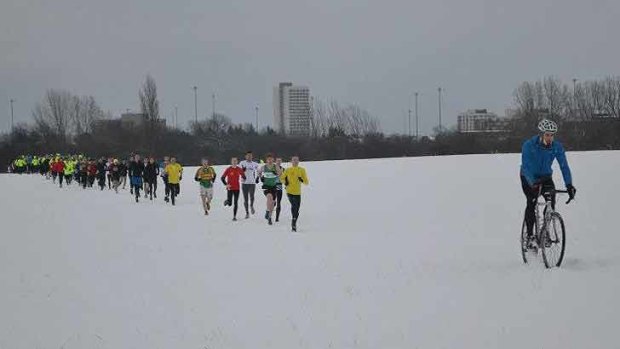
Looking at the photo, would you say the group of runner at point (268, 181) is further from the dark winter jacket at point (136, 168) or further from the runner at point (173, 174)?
the dark winter jacket at point (136, 168)

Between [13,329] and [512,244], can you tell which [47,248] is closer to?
[13,329]

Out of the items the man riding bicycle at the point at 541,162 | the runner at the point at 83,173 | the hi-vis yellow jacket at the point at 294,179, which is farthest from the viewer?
the runner at the point at 83,173

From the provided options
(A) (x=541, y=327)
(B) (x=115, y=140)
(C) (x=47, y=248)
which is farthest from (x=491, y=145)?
(A) (x=541, y=327)

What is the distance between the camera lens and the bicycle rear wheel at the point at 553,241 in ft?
29.7

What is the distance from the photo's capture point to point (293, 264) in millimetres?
11180

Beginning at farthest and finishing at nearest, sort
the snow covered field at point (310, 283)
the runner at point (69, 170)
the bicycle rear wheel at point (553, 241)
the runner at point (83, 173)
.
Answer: the runner at point (69, 170), the runner at point (83, 173), the bicycle rear wheel at point (553, 241), the snow covered field at point (310, 283)

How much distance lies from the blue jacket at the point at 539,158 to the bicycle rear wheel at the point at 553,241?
631 mm

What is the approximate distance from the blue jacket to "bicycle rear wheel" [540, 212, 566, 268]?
63 centimetres

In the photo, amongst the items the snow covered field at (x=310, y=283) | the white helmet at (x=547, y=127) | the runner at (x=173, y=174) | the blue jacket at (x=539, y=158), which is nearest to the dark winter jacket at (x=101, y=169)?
the runner at (x=173, y=174)

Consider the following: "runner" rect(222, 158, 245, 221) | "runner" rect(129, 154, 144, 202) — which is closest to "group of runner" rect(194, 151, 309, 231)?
"runner" rect(222, 158, 245, 221)

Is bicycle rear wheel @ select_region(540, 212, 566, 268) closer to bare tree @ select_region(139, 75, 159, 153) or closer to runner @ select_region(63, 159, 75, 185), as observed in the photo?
runner @ select_region(63, 159, 75, 185)

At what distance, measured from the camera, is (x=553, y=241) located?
30.1 ft

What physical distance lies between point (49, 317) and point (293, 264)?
4.17 m

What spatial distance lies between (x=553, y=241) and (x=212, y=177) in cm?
1466
